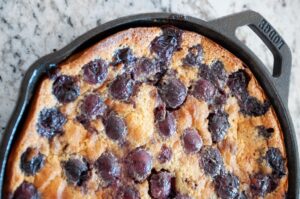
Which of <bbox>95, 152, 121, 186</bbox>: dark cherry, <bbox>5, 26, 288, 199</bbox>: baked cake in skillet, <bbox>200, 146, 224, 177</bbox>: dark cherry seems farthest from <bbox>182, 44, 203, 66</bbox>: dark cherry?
<bbox>95, 152, 121, 186</bbox>: dark cherry

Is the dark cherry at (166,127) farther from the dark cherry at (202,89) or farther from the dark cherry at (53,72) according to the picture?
the dark cherry at (53,72)

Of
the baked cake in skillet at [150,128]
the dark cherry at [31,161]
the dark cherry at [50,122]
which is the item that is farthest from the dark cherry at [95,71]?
the dark cherry at [31,161]

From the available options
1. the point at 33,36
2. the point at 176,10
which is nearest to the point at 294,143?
the point at 176,10

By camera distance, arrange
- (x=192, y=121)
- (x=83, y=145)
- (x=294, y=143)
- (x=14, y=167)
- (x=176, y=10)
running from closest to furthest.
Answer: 1. (x=14, y=167)
2. (x=83, y=145)
3. (x=192, y=121)
4. (x=294, y=143)
5. (x=176, y=10)

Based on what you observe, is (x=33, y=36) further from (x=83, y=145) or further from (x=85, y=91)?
(x=83, y=145)

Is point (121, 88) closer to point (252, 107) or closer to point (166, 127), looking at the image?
point (166, 127)
